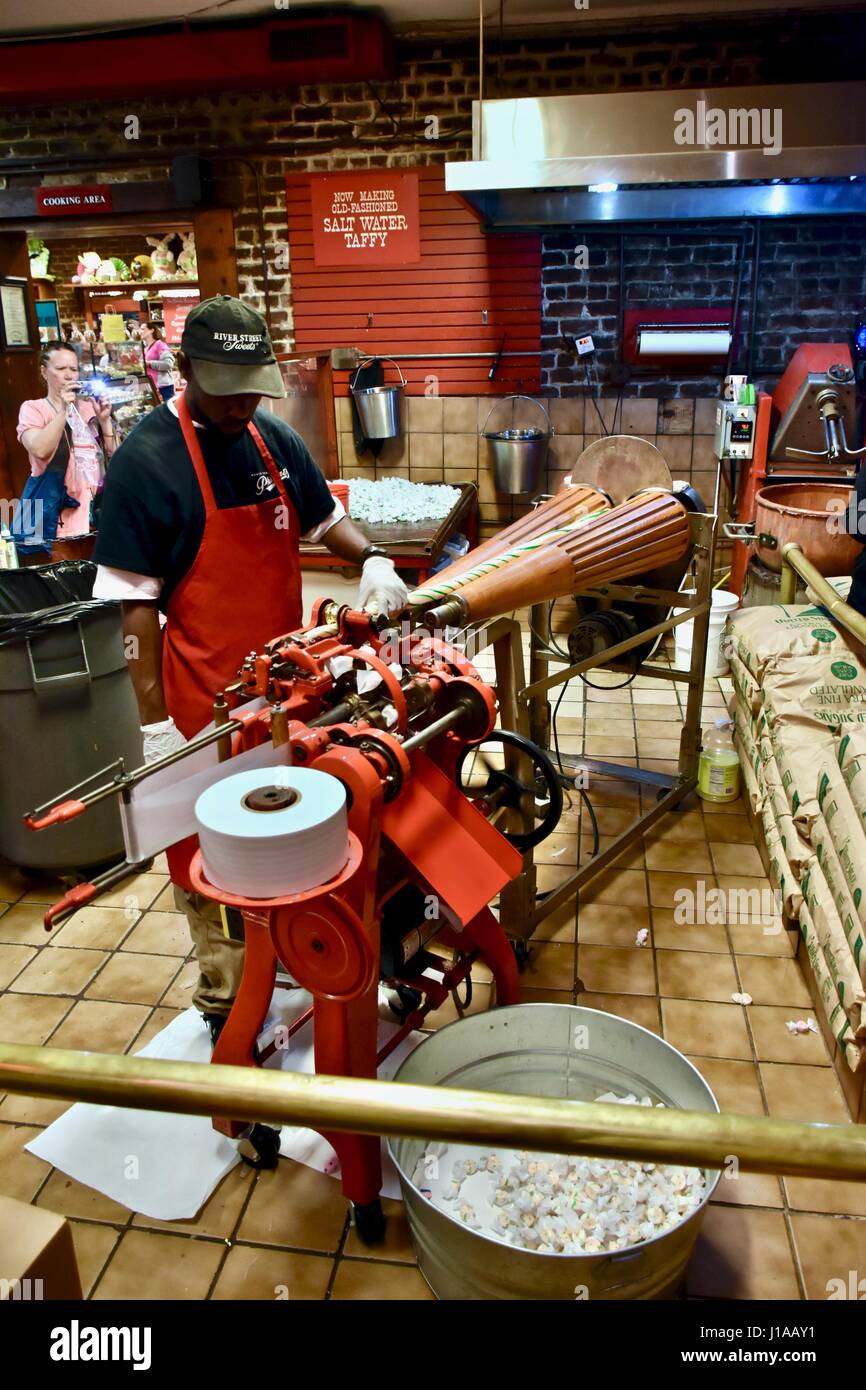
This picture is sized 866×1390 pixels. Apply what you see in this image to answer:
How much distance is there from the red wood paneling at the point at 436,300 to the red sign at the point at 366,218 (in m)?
0.06

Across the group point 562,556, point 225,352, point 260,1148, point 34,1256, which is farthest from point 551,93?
point 34,1256

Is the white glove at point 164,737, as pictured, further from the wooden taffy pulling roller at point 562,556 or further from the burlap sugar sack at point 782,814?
the burlap sugar sack at point 782,814

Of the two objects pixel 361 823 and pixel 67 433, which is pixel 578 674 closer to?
pixel 361 823

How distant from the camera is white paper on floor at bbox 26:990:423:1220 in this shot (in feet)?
7.44

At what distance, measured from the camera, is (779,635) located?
382cm

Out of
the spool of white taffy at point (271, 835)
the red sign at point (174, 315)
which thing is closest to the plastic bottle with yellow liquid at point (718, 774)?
the spool of white taffy at point (271, 835)

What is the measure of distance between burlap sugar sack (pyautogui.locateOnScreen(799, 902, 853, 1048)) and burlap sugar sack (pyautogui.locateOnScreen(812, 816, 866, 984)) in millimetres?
152

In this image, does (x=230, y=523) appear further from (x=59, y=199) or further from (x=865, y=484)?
(x=59, y=199)

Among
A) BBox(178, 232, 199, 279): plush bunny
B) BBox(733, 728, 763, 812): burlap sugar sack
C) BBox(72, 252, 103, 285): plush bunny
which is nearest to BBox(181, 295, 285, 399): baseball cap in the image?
BBox(733, 728, 763, 812): burlap sugar sack

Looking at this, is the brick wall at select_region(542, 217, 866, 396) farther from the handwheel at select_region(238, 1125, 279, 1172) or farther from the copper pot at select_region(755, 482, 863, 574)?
the handwheel at select_region(238, 1125, 279, 1172)

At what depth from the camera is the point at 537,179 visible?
4.38 meters

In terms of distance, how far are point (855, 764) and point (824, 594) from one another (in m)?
1.29

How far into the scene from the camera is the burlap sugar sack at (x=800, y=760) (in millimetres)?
2998

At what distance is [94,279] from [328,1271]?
9.05 meters
